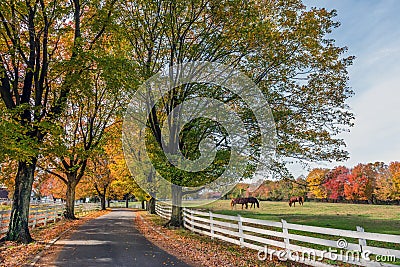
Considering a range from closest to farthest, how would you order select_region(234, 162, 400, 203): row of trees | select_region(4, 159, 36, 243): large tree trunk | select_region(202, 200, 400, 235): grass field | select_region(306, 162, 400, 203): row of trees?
select_region(4, 159, 36, 243): large tree trunk
select_region(202, 200, 400, 235): grass field
select_region(234, 162, 400, 203): row of trees
select_region(306, 162, 400, 203): row of trees

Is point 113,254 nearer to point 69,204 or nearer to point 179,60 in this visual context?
point 179,60

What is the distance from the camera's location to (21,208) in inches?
447

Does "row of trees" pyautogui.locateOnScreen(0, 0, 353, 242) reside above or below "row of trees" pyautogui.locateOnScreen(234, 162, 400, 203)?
above

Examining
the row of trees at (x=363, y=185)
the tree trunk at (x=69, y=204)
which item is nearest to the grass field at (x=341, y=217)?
the tree trunk at (x=69, y=204)

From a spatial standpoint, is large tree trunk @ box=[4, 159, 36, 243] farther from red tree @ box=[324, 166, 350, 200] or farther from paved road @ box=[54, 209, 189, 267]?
red tree @ box=[324, 166, 350, 200]

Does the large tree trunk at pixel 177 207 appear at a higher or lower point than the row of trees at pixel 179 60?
lower

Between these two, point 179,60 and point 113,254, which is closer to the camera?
point 113,254

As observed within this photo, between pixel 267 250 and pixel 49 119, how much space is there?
907cm

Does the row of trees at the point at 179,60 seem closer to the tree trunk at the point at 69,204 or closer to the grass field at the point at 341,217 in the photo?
the grass field at the point at 341,217

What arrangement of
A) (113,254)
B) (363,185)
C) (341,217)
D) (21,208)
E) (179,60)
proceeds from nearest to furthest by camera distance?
1. (113,254)
2. (21,208)
3. (179,60)
4. (341,217)
5. (363,185)

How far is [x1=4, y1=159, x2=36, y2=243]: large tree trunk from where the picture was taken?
438 inches

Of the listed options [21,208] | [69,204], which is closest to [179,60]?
[21,208]

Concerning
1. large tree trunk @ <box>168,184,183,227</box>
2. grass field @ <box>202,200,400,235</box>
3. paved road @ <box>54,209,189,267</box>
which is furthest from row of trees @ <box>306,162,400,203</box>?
paved road @ <box>54,209,189,267</box>

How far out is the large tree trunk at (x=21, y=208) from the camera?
11113mm
